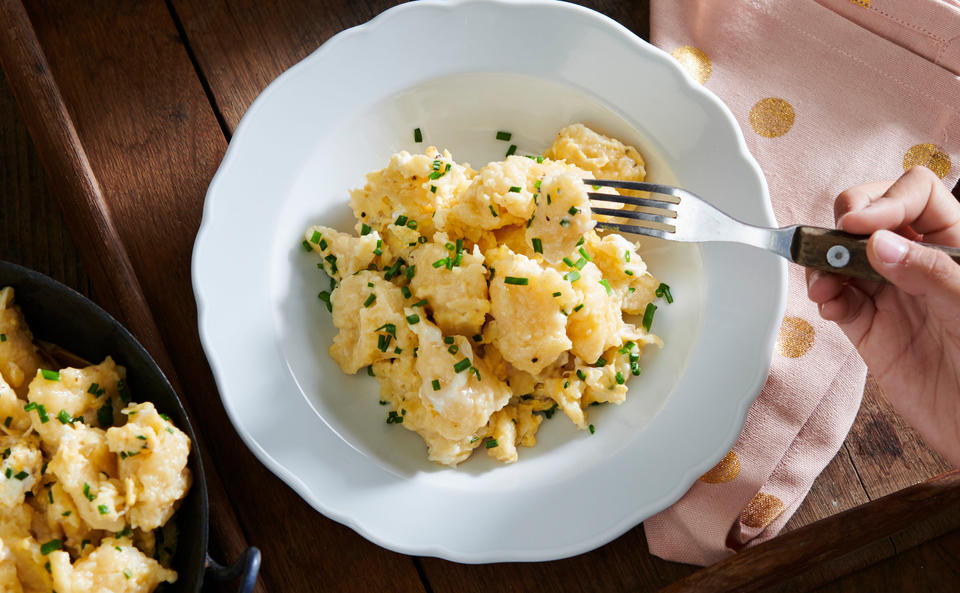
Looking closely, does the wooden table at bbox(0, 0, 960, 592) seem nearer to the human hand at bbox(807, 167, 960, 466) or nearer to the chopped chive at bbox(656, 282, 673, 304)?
the human hand at bbox(807, 167, 960, 466)

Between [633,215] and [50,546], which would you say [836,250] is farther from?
[50,546]

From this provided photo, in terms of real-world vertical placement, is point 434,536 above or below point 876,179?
below

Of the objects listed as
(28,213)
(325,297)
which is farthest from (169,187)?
(325,297)

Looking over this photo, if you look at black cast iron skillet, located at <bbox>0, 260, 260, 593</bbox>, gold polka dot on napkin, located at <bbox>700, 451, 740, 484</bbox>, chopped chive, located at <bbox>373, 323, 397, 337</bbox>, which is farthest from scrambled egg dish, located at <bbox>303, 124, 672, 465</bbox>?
black cast iron skillet, located at <bbox>0, 260, 260, 593</bbox>

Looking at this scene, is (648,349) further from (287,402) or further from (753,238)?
(287,402)

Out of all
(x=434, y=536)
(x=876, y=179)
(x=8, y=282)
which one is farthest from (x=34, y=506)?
(x=876, y=179)

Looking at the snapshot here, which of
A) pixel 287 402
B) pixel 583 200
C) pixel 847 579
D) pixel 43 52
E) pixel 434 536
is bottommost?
pixel 847 579

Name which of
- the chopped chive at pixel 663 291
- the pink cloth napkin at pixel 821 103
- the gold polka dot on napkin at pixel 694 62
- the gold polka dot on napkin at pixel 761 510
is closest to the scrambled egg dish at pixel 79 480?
the chopped chive at pixel 663 291

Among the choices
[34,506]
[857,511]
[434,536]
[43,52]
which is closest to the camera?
[34,506]
